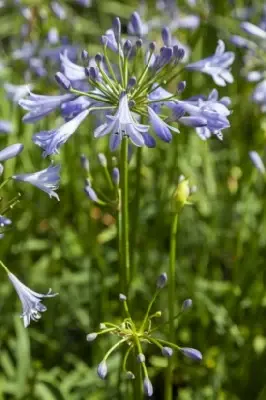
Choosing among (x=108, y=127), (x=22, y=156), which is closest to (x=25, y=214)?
(x=22, y=156)

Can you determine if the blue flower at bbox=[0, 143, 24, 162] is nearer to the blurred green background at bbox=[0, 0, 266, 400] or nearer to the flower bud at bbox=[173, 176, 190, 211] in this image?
the flower bud at bbox=[173, 176, 190, 211]

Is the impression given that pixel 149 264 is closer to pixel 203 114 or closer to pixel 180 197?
pixel 180 197

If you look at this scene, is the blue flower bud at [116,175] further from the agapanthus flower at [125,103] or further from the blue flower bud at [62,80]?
the blue flower bud at [62,80]

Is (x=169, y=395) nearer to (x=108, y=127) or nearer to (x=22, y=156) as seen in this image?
(x=108, y=127)

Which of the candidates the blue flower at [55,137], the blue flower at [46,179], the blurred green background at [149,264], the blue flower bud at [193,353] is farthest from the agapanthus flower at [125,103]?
the blurred green background at [149,264]

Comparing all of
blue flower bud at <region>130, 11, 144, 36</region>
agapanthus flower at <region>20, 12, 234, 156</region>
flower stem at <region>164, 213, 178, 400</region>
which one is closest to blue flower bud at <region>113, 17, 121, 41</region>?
agapanthus flower at <region>20, 12, 234, 156</region>
